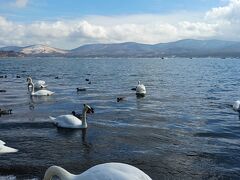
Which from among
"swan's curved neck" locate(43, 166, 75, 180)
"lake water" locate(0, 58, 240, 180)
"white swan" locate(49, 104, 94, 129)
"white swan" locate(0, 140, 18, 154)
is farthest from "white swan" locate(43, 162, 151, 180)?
"white swan" locate(49, 104, 94, 129)

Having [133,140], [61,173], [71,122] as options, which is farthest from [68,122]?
[61,173]

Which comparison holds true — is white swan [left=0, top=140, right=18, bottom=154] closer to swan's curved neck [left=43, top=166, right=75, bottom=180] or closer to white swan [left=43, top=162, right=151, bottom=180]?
swan's curved neck [left=43, top=166, right=75, bottom=180]

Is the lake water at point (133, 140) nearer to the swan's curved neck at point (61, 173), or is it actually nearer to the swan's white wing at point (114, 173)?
the swan's curved neck at point (61, 173)

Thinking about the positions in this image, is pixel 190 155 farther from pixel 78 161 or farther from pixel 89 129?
Result: pixel 89 129

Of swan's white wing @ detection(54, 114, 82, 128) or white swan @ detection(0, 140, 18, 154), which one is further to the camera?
swan's white wing @ detection(54, 114, 82, 128)

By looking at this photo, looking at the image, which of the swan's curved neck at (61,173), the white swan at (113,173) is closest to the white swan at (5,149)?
the swan's curved neck at (61,173)

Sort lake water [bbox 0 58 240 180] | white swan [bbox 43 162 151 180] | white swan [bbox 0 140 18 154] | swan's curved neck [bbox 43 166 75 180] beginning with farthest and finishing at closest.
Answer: white swan [bbox 0 140 18 154] < lake water [bbox 0 58 240 180] < swan's curved neck [bbox 43 166 75 180] < white swan [bbox 43 162 151 180]

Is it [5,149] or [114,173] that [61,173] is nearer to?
[114,173]

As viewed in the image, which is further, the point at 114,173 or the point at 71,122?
the point at 71,122

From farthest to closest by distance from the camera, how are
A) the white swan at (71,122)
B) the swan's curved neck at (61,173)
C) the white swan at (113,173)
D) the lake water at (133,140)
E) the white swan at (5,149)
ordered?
the white swan at (71,122), the white swan at (5,149), the lake water at (133,140), the swan's curved neck at (61,173), the white swan at (113,173)

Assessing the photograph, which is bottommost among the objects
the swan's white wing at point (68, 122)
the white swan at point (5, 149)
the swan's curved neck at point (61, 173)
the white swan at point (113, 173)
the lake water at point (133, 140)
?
the lake water at point (133, 140)

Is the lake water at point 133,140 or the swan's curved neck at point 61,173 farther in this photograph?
the lake water at point 133,140

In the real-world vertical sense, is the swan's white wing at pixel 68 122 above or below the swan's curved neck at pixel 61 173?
below

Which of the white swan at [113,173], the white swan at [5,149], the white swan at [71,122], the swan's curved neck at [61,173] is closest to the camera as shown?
the white swan at [113,173]
